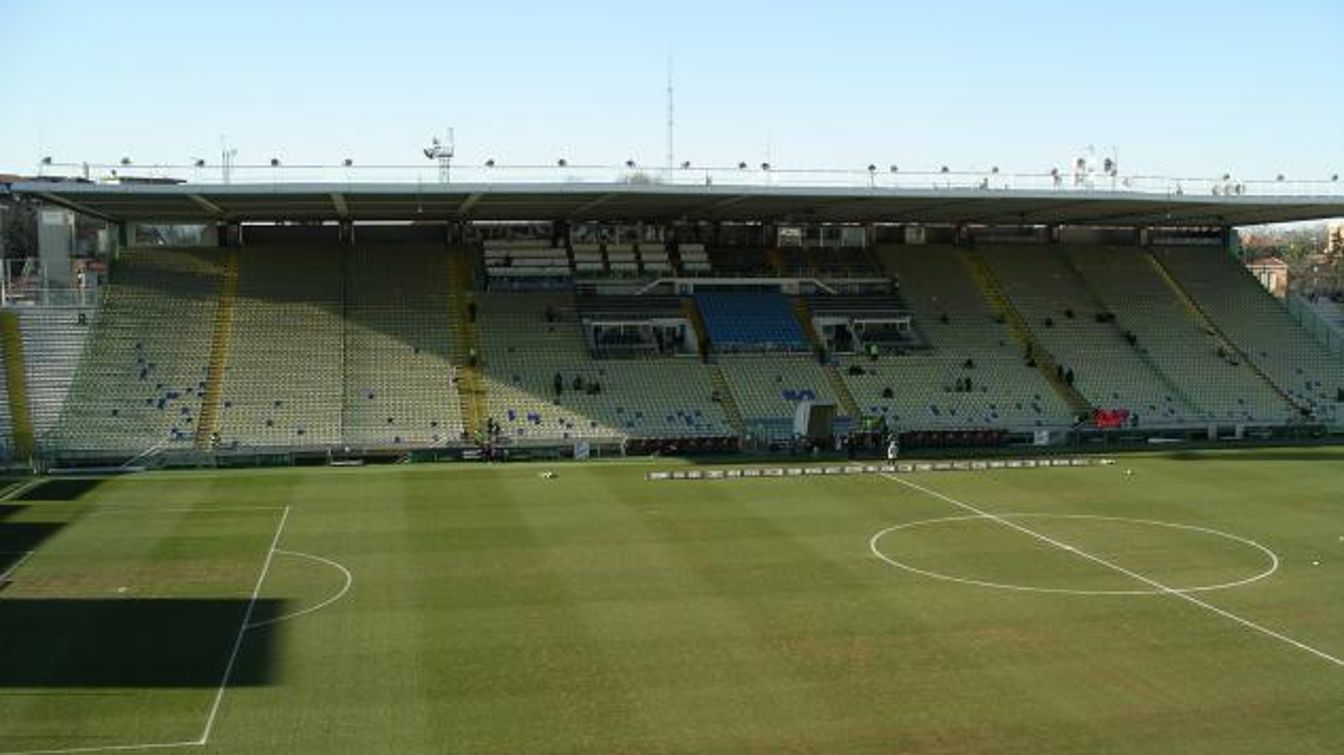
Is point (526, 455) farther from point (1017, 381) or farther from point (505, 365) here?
point (1017, 381)

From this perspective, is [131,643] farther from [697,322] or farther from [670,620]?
[697,322]

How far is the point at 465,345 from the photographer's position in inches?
2023

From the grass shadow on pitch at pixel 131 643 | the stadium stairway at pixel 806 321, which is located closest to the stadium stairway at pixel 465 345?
the stadium stairway at pixel 806 321

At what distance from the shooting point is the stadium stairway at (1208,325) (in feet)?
186

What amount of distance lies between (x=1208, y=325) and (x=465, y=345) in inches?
1433

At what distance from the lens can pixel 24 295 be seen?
4997cm

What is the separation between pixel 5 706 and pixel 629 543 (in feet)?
48.8

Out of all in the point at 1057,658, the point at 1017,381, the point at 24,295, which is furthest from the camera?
the point at 1017,381

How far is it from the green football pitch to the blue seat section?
1664 centimetres

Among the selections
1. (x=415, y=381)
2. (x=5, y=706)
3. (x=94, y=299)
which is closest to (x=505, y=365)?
(x=415, y=381)

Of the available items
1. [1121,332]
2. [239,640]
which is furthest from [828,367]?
[239,640]

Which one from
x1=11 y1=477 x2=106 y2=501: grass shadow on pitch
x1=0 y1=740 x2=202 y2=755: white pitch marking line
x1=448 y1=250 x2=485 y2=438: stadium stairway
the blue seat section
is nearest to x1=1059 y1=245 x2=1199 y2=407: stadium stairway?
the blue seat section

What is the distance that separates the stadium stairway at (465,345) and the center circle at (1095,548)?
65.1ft

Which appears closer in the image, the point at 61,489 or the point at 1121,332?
the point at 61,489
